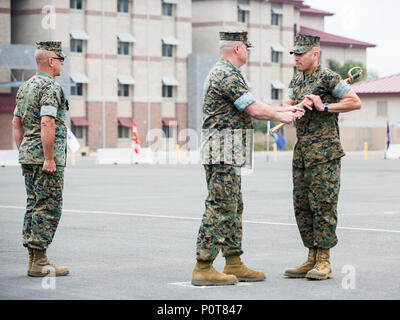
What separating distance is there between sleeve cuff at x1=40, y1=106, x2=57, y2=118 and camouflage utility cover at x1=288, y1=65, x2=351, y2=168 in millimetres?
2307

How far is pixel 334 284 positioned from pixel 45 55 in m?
3.53

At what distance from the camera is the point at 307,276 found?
9.32 m

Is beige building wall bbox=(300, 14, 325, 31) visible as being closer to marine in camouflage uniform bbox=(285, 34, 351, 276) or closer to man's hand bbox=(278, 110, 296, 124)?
marine in camouflage uniform bbox=(285, 34, 351, 276)

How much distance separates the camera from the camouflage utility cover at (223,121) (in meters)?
9.01

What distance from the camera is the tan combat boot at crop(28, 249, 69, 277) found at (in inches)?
380

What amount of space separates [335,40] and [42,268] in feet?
306

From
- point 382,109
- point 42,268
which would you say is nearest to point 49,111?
point 42,268

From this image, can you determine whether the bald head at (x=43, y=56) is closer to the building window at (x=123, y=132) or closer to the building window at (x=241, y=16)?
the building window at (x=123, y=132)

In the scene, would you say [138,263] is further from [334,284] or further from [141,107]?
[141,107]

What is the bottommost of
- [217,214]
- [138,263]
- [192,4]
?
Result: [138,263]

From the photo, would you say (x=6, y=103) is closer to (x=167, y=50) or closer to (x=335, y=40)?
(x=167, y=50)
